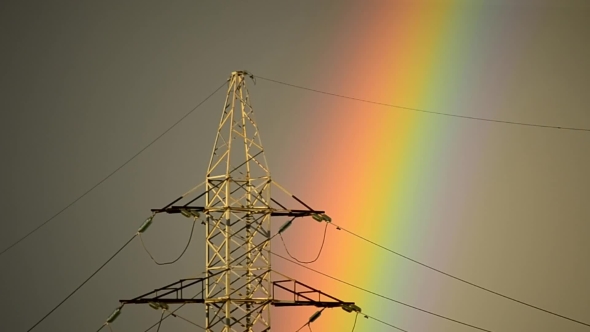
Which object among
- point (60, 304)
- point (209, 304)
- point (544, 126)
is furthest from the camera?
point (544, 126)

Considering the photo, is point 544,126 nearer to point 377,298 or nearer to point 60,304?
point 377,298

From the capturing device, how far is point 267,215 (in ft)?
39.8

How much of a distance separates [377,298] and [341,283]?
0.93 m

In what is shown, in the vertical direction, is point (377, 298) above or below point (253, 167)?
below

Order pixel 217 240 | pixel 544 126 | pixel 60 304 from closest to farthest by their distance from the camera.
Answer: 1. pixel 60 304
2. pixel 217 240
3. pixel 544 126

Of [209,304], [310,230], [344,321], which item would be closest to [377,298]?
[344,321]

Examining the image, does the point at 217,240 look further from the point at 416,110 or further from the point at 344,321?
the point at 416,110

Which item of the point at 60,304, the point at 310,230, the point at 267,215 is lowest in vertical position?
the point at 60,304

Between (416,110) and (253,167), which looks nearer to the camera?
(253,167)

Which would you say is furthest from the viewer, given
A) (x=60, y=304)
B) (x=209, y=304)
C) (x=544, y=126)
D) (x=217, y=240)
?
(x=544, y=126)

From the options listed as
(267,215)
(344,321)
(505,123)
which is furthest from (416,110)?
(267,215)

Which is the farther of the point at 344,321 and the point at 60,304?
the point at 344,321

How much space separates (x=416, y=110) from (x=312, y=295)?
4500 millimetres

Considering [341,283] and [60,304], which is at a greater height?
[341,283]
